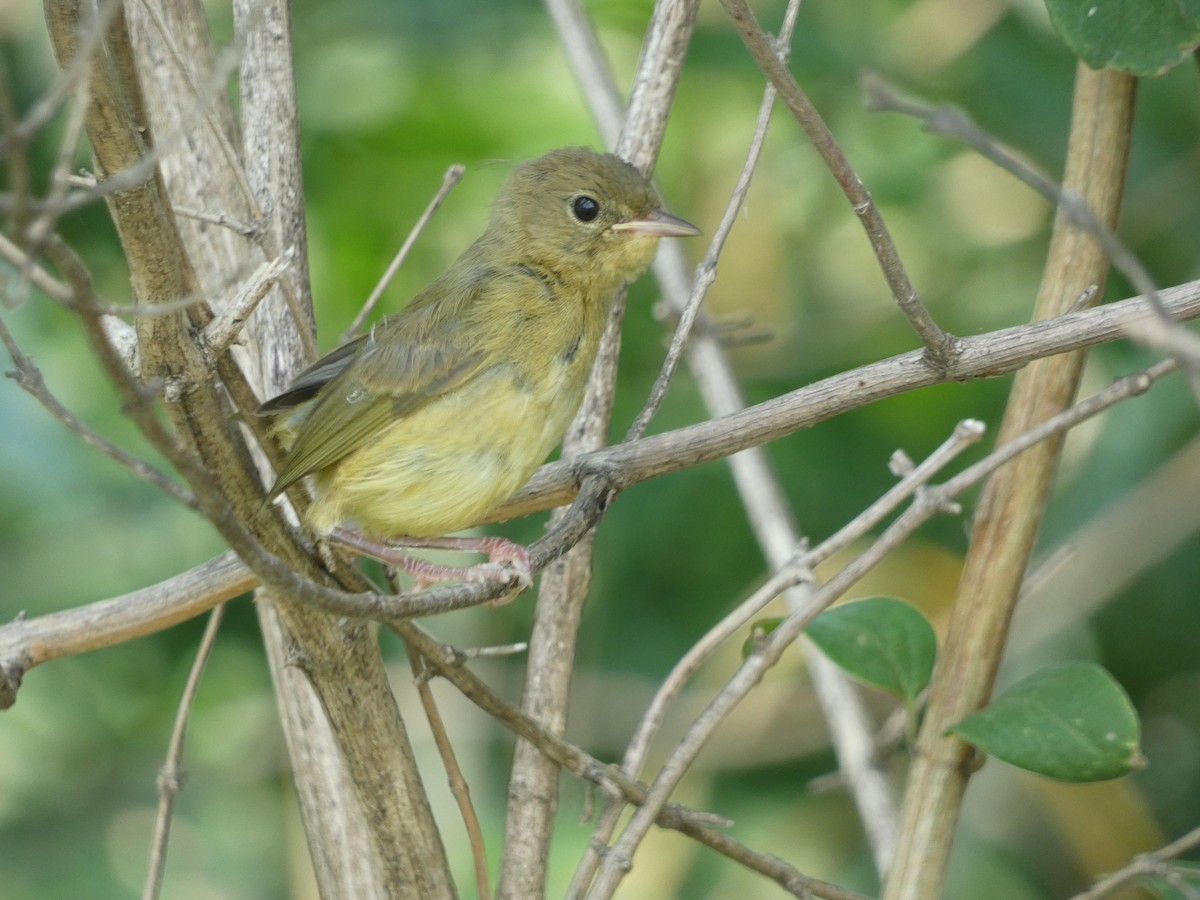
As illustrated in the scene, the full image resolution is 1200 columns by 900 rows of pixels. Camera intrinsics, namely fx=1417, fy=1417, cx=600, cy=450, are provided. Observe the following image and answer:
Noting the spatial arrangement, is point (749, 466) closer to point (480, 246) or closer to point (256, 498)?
point (480, 246)

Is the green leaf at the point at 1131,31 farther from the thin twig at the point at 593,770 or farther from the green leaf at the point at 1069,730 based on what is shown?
the thin twig at the point at 593,770

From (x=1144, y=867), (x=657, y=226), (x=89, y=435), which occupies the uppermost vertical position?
(x=657, y=226)

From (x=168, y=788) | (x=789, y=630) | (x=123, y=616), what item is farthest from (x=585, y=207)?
(x=168, y=788)

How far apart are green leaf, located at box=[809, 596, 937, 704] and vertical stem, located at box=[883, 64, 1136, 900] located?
0.08 meters

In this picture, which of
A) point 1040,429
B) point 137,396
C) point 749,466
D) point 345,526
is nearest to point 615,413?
point 749,466

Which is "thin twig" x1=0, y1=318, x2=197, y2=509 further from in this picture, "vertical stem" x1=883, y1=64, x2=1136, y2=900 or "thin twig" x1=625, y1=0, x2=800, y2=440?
"vertical stem" x1=883, y1=64, x2=1136, y2=900

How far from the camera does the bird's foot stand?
2.89 m

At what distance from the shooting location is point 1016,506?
3.01 metres

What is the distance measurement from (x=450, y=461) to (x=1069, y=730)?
140 cm

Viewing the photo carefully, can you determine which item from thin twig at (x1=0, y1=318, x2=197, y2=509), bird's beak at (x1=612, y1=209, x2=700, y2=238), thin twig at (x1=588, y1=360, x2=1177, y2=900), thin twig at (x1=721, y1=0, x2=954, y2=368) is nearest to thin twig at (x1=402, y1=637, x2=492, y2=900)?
thin twig at (x1=588, y1=360, x2=1177, y2=900)

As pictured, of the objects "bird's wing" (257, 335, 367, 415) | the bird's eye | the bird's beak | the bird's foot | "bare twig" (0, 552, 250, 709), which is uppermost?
the bird's eye

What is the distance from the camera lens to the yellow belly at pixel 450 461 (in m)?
3.08

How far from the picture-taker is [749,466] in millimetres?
3770

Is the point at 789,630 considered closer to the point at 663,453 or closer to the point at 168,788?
the point at 663,453
